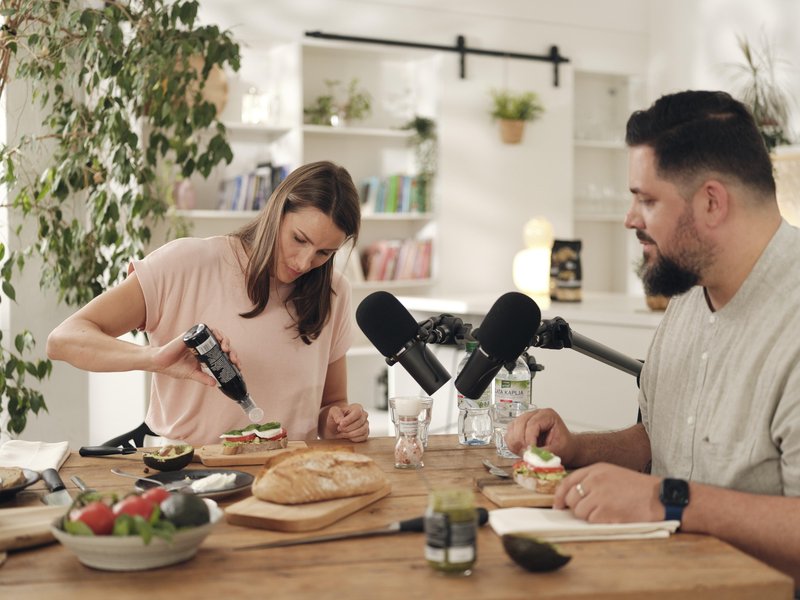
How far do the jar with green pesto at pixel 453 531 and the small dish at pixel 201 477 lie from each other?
1.64 ft

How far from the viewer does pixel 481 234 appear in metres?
6.50

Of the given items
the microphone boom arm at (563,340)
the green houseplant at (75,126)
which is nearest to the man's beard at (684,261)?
the microphone boom arm at (563,340)

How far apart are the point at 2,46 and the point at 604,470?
2659 millimetres

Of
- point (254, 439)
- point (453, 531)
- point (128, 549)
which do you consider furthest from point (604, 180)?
point (128, 549)

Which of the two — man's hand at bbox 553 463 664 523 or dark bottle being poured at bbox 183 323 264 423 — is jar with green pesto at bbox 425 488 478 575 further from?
dark bottle being poured at bbox 183 323 264 423

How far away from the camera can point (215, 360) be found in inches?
77.8

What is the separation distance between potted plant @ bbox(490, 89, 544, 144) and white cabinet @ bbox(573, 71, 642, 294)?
634 mm

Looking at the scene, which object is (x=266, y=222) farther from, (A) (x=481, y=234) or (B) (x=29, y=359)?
(A) (x=481, y=234)

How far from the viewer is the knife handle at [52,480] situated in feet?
5.52

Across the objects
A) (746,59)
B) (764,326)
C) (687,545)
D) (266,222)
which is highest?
(746,59)

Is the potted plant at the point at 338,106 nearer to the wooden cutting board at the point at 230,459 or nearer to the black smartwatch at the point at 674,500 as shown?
the wooden cutting board at the point at 230,459

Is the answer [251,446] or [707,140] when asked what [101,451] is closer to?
[251,446]

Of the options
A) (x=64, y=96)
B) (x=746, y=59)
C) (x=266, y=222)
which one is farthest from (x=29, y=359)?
(x=746, y=59)

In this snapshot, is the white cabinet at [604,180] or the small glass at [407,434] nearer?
the small glass at [407,434]
